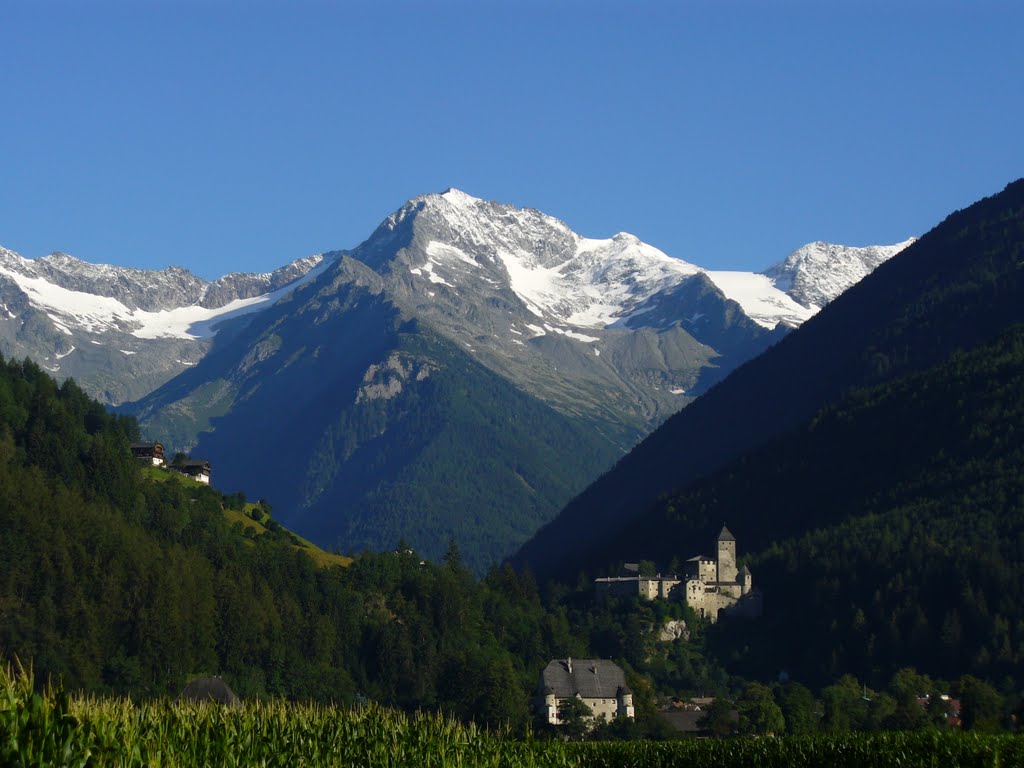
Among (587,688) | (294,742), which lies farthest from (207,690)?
(294,742)

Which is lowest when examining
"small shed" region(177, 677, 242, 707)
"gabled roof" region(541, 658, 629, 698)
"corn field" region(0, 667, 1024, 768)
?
"corn field" region(0, 667, 1024, 768)

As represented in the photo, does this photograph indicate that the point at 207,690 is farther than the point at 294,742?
Yes

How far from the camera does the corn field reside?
1570 inches

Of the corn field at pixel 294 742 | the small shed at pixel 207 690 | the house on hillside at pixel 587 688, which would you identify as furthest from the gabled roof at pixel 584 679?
the corn field at pixel 294 742

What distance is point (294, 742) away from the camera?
54.3m

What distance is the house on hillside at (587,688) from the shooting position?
602ft

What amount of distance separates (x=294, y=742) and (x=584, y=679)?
136933mm

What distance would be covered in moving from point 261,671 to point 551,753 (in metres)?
119

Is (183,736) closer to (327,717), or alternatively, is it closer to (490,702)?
(327,717)

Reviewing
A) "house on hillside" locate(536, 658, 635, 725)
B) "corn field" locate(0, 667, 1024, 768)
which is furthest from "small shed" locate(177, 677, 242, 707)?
"corn field" locate(0, 667, 1024, 768)

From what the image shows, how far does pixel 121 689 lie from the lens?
6742 inches

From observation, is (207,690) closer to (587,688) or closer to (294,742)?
(587,688)

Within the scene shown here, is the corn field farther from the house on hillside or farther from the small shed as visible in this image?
the house on hillside

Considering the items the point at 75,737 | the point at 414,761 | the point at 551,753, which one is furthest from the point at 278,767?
the point at 551,753
